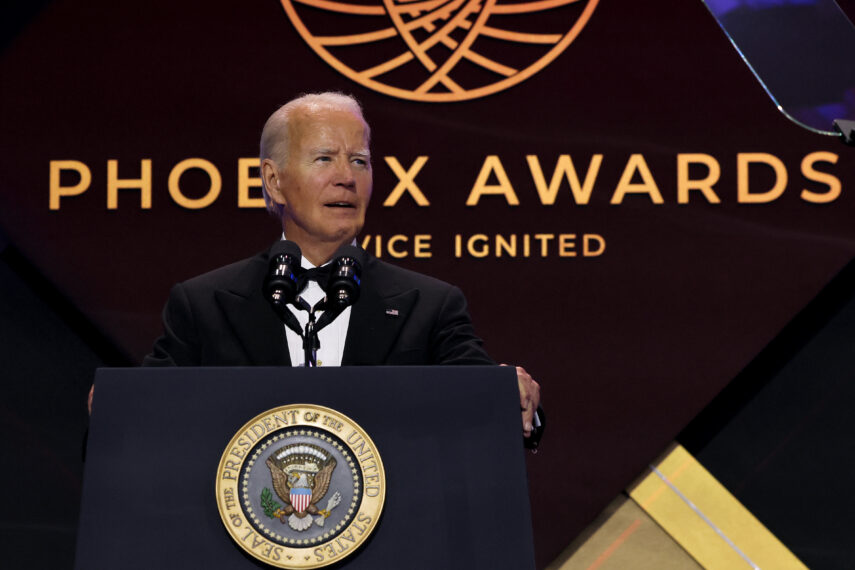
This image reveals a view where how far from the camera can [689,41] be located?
339 cm

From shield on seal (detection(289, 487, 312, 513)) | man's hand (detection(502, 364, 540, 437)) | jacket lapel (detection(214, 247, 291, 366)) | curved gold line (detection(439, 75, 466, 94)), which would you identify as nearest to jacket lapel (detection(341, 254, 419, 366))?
jacket lapel (detection(214, 247, 291, 366))

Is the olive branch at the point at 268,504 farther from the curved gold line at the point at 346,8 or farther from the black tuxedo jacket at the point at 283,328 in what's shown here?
the curved gold line at the point at 346,8

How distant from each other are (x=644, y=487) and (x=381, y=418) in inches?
82.9

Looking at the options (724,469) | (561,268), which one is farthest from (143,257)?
(724,469)

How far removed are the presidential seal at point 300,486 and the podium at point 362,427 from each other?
2 centimetres

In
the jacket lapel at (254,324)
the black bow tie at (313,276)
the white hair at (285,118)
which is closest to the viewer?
the black bow tie at (313,276)

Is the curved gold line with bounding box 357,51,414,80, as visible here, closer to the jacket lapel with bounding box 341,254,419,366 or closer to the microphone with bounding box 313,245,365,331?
the jacket lapel with bounding box 341,254,419,366

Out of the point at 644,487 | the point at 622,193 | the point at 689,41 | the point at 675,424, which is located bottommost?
the point at 644,487

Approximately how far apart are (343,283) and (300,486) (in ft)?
1.05

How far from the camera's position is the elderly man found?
183 cm

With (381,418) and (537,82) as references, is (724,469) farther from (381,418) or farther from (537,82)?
(381,418)

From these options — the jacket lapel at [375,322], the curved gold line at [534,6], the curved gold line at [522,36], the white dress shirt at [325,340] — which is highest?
the curved gold line at [534,6]

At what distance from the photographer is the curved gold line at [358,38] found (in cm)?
A: 346

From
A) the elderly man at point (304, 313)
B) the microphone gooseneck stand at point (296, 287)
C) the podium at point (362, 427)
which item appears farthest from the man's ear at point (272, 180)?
the podium at point (362, 427)
